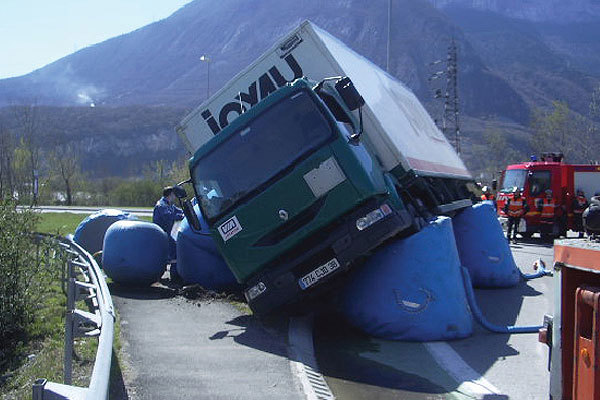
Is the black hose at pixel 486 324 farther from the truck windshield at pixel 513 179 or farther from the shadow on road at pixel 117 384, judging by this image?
the truck windshield at pixel 513 179

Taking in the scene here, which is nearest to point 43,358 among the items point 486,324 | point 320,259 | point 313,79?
point 320,259

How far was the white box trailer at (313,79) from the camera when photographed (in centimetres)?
898

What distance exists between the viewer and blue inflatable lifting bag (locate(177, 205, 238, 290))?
9.69 metres

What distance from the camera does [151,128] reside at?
11550cm

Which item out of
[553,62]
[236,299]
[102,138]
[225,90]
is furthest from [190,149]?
[553,62]

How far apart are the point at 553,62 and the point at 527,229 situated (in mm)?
181432

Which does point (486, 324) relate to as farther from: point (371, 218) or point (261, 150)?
point (261, 150)

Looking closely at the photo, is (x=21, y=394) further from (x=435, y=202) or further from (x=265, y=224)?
(x=435, y=202)

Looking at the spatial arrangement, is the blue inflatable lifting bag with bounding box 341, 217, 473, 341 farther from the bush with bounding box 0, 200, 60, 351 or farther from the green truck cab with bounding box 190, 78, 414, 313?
the bush with bounding box 0, 200, 60, 351

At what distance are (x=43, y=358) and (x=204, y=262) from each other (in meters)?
3.59

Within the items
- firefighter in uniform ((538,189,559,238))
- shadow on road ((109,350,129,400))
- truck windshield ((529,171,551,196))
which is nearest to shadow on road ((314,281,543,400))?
shadow on road ((109,350,129,400))

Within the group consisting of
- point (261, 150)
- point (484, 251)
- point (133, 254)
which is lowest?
point (484, 251)

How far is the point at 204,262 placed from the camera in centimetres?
973

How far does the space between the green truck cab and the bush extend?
6.64 ft
